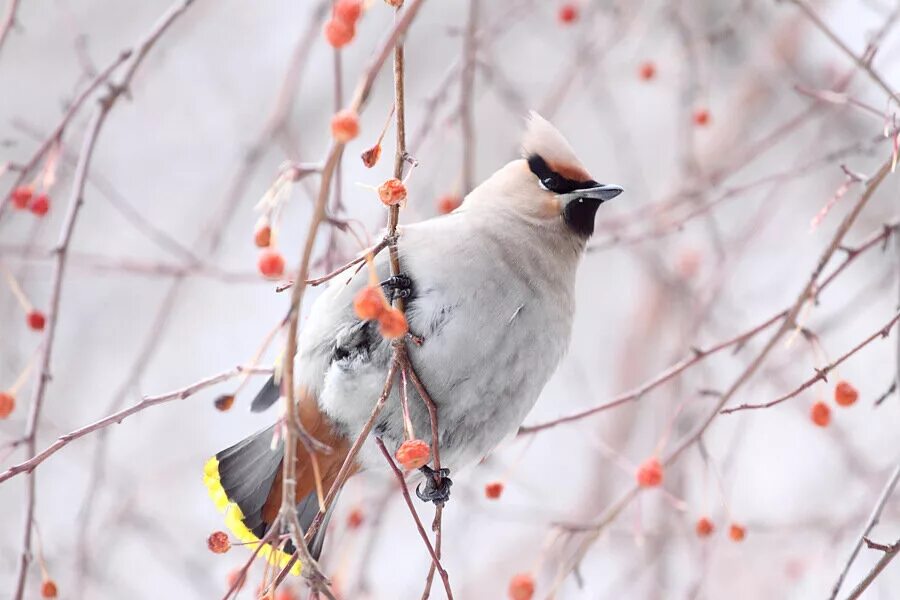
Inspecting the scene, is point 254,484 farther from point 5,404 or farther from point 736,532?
point 736,532

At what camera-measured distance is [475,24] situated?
98.3 inches

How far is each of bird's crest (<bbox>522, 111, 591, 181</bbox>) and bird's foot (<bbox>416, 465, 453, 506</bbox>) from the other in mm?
724

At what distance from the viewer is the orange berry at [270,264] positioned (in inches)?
73.7

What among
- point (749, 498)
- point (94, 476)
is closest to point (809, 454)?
point (749, 498)

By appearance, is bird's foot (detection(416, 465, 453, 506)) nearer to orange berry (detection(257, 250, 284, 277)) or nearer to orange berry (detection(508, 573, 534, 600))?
orange berry (detection(508, 573, 534, 600))

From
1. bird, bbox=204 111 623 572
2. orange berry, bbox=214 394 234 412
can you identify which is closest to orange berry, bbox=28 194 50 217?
bird, bbox=204 111 623 572

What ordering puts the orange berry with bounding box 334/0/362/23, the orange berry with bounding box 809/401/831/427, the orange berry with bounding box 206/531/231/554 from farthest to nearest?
1. the orange berry with bounding box 809/401/831/427
2. the orange berry with bounding box 206/531/231/554
3. the orange berry with bounding box 334/0/362/23

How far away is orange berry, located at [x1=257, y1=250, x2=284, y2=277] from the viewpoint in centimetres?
Result: 187

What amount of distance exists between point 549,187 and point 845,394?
0.82 meters

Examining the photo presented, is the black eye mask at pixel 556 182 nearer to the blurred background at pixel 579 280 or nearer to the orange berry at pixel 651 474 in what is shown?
the blurred background at pixel 579 280

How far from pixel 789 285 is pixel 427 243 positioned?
3.05m

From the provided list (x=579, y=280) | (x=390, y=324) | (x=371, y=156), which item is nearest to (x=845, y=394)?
(x=390, y=324)

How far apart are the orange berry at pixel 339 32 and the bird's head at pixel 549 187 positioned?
1.07 metres

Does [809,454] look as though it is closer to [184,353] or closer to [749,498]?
[749,498]
